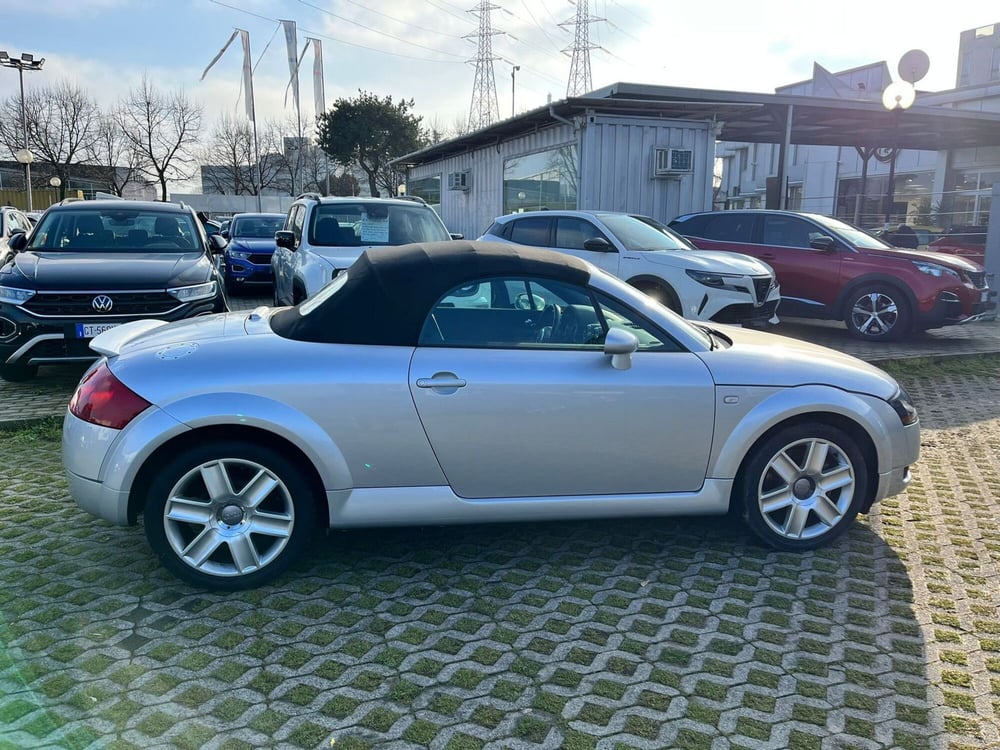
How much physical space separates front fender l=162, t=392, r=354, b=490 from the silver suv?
469 centimetres

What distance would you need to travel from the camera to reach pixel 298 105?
112ft

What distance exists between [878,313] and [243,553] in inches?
361

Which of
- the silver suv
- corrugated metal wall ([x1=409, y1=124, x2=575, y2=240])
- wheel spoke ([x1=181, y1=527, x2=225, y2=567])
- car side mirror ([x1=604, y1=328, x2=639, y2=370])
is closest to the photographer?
wheel spoke ([x1=181, y1=527, x2=225, y2=567])

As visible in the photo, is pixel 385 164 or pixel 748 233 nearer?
pixel 748 233

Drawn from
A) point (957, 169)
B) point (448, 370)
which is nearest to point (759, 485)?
point (448, 370)

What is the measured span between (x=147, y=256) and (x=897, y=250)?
30.3ft

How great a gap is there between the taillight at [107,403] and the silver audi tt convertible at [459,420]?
11 millimetres

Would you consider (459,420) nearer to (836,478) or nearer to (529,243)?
(836,478)

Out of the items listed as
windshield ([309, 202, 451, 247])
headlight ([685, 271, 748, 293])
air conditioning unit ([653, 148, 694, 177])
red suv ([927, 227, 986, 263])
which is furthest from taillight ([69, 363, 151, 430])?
red suv ([927, 227, 986, 263])

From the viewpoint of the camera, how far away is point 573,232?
31.9 feet

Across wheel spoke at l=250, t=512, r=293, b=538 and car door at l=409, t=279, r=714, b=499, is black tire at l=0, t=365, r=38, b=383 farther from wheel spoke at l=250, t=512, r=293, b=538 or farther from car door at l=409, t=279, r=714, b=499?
car door at l=409, t=279, r=714, b=499

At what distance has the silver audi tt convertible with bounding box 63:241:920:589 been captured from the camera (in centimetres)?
333

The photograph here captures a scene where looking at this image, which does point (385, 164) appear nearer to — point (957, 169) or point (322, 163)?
point (322, 163)

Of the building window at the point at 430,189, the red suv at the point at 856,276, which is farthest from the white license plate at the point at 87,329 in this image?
the building window at the point at 430,189
